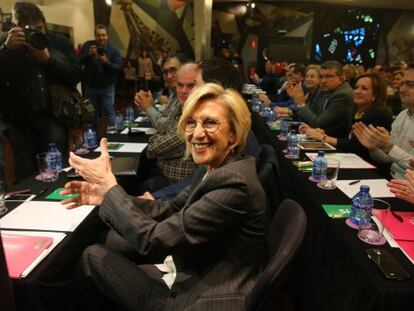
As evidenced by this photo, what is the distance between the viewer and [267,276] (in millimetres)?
861

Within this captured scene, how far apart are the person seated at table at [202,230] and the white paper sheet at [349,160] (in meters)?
1.11

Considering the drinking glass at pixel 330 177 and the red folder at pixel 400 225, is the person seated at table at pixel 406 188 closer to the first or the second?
the red folder at pixel 400 225

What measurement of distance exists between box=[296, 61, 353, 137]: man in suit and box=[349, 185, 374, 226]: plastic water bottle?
1.80m

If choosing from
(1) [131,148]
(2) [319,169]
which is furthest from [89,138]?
(2) [319,169]

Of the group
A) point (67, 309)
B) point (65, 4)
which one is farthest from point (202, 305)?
point (65, 4)

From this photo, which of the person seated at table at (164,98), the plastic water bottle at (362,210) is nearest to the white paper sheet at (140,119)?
the person seated at table at (164,98)

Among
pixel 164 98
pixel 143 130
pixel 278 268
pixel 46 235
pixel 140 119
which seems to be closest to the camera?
pixel 278 268

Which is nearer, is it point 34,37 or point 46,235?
point 46,235

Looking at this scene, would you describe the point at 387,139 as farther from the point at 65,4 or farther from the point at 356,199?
the point at 65,4

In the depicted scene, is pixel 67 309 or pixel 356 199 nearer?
pixel 67 309

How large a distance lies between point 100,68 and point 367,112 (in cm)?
326

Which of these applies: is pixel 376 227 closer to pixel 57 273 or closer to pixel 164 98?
pixel 57 273

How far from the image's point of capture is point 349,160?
2227 millimetres

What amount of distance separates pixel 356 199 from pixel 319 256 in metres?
0.34
